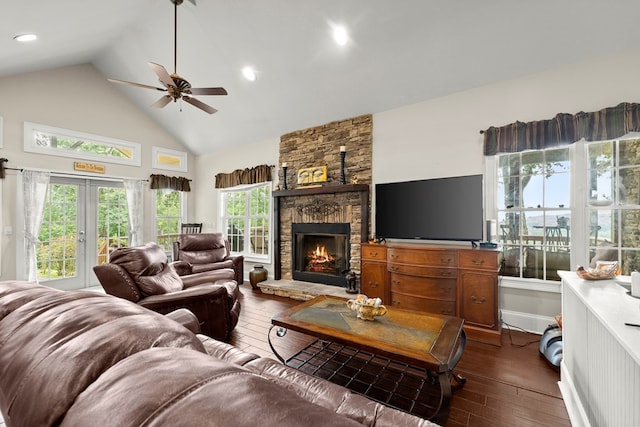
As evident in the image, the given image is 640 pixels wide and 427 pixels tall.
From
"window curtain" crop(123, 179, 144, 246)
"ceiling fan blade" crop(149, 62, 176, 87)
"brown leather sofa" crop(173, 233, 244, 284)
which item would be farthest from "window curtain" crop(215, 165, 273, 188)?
"ceiling fan blade" crop(149, 62, 176, 87)

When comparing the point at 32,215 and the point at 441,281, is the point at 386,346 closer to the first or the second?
the point at 441,281

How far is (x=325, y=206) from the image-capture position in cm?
489

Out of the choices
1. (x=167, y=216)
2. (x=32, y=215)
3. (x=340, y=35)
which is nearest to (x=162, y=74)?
(x=340, y=35)

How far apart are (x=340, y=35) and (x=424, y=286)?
10.2ft

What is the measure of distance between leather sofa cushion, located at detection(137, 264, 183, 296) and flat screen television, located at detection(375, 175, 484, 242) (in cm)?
259

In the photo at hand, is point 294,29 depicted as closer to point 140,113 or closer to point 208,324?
point 208,324

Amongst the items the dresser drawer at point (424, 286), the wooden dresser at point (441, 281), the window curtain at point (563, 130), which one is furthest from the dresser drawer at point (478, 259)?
the window curtain at point (563, 130)

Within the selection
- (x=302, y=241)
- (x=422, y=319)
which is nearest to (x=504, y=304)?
(x=422, y=319)

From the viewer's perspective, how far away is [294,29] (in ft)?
11.3

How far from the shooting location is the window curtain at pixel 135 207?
5707 millimetres

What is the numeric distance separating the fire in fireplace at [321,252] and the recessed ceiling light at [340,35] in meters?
2.54

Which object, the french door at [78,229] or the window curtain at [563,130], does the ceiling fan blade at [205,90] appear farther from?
the french door at [78,229]

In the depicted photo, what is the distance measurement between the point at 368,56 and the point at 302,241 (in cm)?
312

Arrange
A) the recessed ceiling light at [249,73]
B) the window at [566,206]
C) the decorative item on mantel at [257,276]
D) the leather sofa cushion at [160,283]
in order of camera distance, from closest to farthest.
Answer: the leather sofa cushion at [160,283] < the window at [566,206] < the recessed ceiling light at [249,73] < the decorative item on mantel at [257,276]
